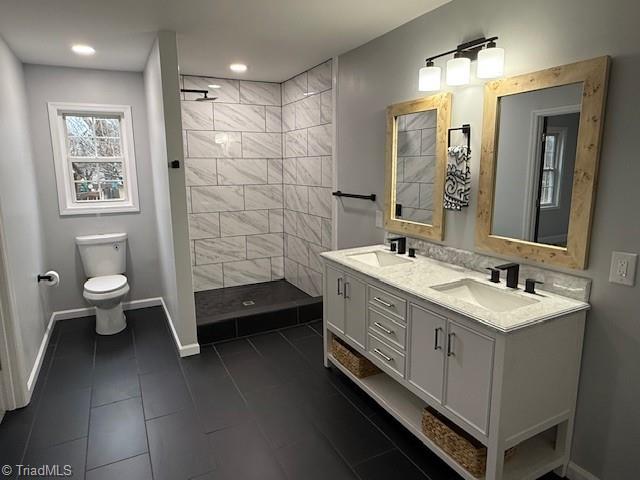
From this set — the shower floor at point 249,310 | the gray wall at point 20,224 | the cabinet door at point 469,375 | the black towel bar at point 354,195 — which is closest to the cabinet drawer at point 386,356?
the cabinet door at point 469,375

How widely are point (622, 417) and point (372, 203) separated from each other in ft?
6.57

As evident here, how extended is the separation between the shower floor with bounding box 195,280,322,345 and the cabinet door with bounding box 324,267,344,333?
907 mm

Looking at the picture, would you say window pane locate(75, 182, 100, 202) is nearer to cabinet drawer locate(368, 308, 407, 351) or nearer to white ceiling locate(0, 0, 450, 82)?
white ceiling locate(0, 0, 450, 82)

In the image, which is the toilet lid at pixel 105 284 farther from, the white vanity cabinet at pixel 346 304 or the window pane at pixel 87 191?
the white vanity cabinet at pixel 346 304

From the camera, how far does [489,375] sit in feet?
5.41

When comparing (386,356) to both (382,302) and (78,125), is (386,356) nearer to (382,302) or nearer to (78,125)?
(382,302)

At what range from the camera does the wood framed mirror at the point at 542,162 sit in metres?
1.73

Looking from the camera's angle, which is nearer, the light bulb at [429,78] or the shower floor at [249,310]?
the light bulb at [429,78]

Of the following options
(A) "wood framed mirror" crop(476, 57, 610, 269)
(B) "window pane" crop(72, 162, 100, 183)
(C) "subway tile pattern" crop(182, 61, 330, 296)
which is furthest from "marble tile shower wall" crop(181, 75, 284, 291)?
(A) "wood framed mirror" crop(476, 57, 610, 269)

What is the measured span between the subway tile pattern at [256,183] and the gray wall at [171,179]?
840mm

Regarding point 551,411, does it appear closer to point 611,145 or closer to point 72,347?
point 611,145

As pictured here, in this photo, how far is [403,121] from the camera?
280 cm

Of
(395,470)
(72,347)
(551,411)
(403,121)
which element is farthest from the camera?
(72,347)

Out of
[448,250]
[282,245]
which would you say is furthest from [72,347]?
[448,250]
